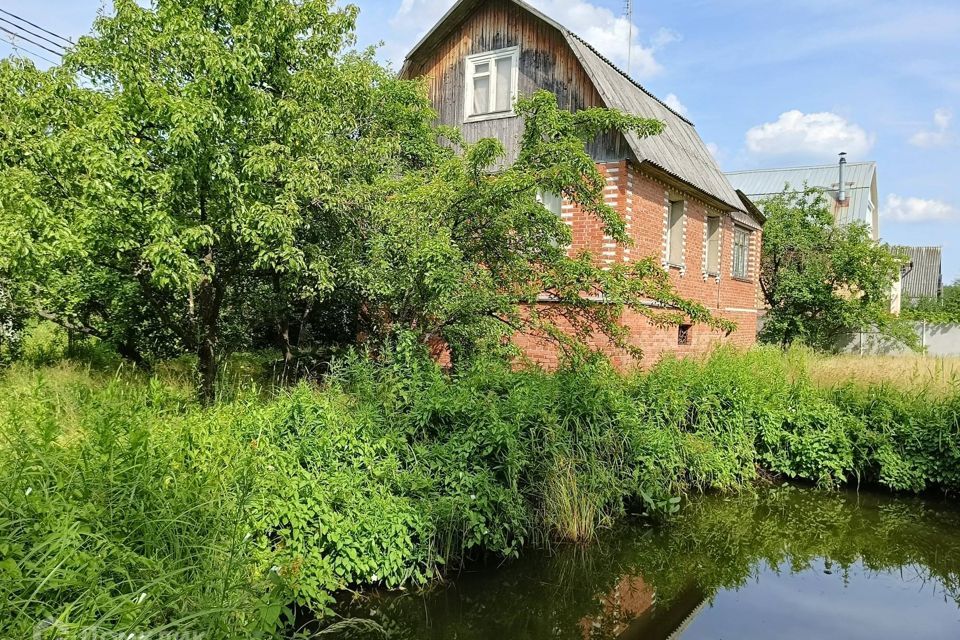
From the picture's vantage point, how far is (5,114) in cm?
589

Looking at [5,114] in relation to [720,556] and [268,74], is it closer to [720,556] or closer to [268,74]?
[268,74]

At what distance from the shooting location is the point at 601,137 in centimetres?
1175

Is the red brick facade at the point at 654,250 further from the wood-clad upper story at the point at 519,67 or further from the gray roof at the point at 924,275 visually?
the gray roof at the point at 924,275

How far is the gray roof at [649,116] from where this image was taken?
11.7 meters

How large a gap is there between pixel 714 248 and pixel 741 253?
6.78 ft

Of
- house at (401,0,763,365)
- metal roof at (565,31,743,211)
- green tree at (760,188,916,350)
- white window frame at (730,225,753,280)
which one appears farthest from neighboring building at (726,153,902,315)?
house at (401,0,763,365)

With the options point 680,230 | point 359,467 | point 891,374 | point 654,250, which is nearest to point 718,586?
point 359,467

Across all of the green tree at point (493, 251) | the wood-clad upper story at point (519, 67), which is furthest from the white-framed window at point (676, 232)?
the green tree at point (493, 251)

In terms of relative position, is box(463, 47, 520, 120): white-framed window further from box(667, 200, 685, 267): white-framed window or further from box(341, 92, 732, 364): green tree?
box(341, 92, 732, 364): green tree

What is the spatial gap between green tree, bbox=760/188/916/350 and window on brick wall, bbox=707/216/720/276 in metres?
4.13

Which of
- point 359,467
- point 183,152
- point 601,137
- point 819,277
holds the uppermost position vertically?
point 601,137

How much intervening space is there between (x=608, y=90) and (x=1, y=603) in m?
11.6

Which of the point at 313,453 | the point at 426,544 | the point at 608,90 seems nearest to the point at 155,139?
the point at 313,453

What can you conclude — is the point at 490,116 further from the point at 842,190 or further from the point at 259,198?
the point at 842,190
